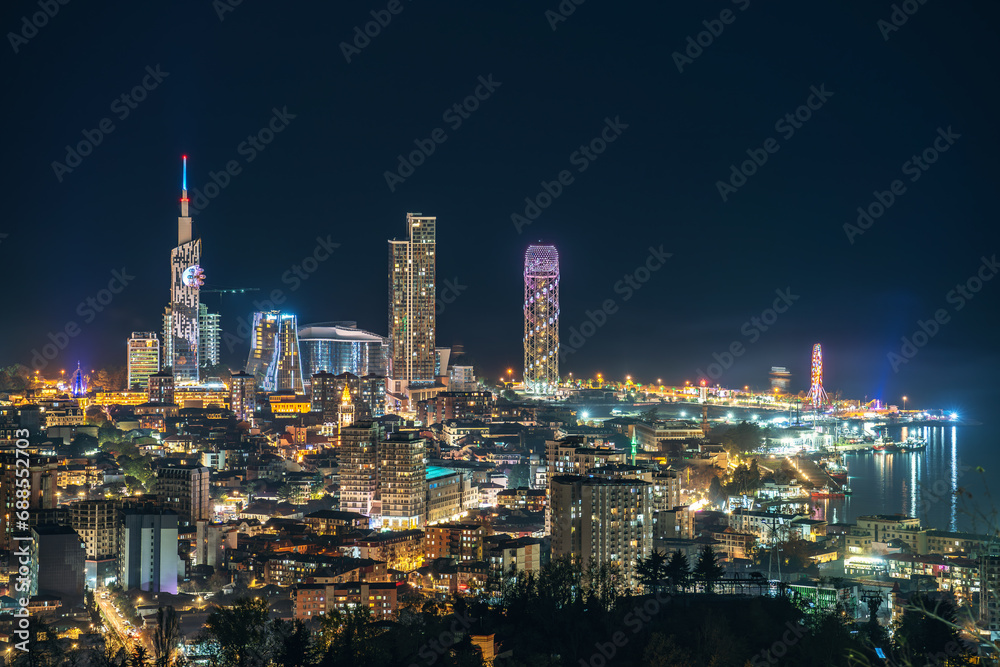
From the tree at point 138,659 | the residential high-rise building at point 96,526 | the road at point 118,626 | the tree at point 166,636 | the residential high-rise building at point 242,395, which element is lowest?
the road at point 118,626

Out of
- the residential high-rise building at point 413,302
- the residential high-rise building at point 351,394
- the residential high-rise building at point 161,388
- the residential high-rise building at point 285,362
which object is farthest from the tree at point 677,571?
the residential high-rise building at point 285,362

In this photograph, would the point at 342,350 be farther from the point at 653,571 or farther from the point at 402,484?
the point at 653,571

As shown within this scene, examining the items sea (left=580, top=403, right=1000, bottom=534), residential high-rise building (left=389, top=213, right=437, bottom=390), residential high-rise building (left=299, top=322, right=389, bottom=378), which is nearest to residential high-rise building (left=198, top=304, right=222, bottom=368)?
residential high-rise building (left=299, top=322, right=389, bottom=378)

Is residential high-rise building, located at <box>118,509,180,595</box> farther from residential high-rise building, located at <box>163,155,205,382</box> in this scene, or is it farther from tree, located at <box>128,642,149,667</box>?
residential high-rise building, located at <box>163,155,205,382</box>

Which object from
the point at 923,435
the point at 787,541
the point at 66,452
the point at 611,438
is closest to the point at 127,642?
the point at 787,541

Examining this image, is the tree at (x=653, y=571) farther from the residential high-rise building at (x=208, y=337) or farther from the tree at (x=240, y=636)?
the residential high-rise building at (x=208, y=337)

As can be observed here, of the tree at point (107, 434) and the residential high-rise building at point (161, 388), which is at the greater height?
the residential high-rise building at point (161, 388)

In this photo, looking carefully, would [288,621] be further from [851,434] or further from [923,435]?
[923,435]
